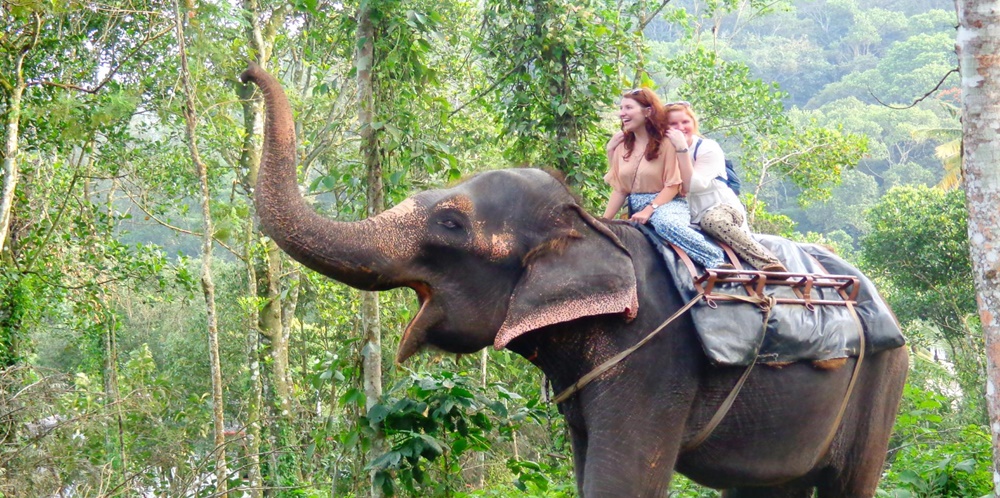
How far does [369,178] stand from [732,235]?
196 centimetres

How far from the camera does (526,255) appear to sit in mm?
3379

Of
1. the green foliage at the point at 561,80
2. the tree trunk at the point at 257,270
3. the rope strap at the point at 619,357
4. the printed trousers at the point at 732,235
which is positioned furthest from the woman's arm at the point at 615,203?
the tree trunk at the point at 257,270

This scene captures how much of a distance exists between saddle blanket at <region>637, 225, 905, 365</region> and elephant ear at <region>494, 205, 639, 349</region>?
24 centimetres

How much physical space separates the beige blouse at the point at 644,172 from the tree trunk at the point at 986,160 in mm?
991

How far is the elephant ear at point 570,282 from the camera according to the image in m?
3.30

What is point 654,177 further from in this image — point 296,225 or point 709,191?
point 296,225

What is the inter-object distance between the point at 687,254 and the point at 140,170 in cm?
886

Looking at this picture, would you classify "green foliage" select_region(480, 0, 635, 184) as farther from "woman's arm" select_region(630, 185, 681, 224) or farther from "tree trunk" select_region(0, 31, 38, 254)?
"tree trunk" select_region(0, 31, 38, 254)

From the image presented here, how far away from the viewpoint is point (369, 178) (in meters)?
5.05

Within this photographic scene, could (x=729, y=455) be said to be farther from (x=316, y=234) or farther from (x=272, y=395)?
(x=272, y=395)

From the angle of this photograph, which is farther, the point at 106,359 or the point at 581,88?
the point at 106,359

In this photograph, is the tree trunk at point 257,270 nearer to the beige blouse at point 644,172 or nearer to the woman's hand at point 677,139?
the beige blouse at point 644,172

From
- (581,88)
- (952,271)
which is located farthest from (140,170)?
(952,271)

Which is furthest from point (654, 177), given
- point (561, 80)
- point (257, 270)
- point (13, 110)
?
point (257, 270)
